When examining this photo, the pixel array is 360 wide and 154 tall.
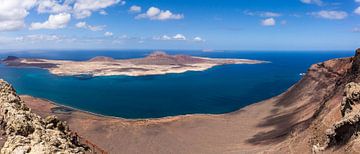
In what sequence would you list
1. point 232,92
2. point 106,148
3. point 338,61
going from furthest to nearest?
point 232,92, point 338,61, point 106,148

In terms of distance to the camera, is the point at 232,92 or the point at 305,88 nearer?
the point at 305,88

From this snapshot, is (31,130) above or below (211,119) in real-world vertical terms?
above

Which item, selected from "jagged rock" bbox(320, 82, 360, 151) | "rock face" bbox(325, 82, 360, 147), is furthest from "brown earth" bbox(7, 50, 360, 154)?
"rock face" bbox(325, 82, 360, 147)

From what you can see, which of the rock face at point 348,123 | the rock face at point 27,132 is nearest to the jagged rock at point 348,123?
the rock face at point 348,123

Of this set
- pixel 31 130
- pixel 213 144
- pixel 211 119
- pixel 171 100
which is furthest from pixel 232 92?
pixel 31 130

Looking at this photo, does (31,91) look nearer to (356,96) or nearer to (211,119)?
(211,119)

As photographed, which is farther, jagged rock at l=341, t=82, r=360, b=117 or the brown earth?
the brown earth

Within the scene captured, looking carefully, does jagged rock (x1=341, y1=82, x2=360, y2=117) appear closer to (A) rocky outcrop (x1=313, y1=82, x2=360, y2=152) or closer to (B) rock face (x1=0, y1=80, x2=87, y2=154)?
(A) rocky outcrop (x1=313, y1=82, x2=360, y2=152)

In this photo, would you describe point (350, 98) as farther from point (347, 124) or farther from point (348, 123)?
point (348, 123)

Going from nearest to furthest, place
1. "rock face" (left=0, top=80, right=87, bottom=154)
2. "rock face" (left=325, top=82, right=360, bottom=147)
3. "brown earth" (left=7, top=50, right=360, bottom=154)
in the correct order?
1. "rock face" (left=0, top=80, right=87, bottom=154)
2. "rock face" (left=325, top=82, right=360, bottom=147)
3. "brown earth" (left=7, top=50, right=360, bottom=154)
